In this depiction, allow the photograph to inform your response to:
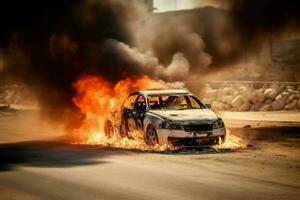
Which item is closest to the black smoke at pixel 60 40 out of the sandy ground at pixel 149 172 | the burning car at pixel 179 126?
the sandy ground at pixel 149 172

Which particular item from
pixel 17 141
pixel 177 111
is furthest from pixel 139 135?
pixel 17 141

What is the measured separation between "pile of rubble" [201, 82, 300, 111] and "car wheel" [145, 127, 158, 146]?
14.4 meters

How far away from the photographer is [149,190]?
9953mm

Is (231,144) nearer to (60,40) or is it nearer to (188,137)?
(188,137)

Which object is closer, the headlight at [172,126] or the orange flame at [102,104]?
the headlight at [172,126]

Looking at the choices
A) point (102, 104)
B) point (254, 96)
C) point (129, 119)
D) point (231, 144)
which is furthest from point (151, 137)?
point (254, 96)

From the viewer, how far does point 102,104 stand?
65.0ft

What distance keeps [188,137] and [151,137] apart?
102 cm

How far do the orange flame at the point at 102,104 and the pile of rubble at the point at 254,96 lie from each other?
9.75 meters

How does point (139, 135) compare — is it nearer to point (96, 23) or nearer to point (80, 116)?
point (80, 116)

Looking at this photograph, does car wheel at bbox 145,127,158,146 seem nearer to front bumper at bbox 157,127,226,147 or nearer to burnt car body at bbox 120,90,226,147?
burnt car body at bbox 120,90,226,147

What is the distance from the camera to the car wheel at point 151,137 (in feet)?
50.5

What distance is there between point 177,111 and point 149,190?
6.04 metres

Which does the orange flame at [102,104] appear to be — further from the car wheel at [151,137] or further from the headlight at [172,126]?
the headlight at [172,126]
